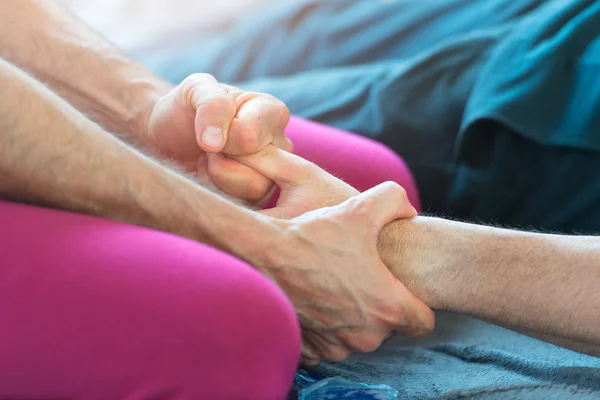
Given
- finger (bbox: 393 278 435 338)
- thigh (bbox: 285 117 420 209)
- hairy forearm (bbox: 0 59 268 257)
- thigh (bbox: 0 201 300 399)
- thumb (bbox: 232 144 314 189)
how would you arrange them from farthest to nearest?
thigh (bbox: 285 117 420 209) → thumb (bbox: 232 144 314 189) → finger (bbox: 393 278 435 338) → hairy forearm (bbox: 0 59 268 257) → thigh (bbox: 0 201 300 399)

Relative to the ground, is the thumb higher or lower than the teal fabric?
lower

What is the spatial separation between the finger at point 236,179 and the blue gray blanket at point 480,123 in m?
0.25

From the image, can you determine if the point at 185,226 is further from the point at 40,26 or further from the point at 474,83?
the point at 474,83

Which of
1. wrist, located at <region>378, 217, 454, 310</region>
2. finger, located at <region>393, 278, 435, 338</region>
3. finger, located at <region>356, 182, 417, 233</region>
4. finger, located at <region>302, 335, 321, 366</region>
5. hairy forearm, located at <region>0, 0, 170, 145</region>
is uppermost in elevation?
hairy forearm, located at <region>0, 0, 170, 145</region>

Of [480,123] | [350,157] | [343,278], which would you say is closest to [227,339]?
[343,278]

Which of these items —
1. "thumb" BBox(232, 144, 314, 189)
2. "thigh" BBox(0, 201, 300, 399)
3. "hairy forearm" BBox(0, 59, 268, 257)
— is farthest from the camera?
"thumb" BBox(232, 144, 314, 189)

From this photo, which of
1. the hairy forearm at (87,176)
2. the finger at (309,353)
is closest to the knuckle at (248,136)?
the hairy forearm at (87,176)

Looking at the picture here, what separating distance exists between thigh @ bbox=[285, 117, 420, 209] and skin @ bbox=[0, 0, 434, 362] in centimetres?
10

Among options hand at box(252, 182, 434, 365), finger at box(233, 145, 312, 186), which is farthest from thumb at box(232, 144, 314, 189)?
hand at box(252, 182, 434, 365)

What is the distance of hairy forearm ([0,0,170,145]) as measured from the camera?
0.99 metres

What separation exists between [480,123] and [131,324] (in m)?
0.71

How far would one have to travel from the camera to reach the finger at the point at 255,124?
90 cm

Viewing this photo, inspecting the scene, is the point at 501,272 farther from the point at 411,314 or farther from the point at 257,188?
the point at 257,188

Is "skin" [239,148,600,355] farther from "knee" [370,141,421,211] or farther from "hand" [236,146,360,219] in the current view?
→ "knee" [370,141,421,211]
